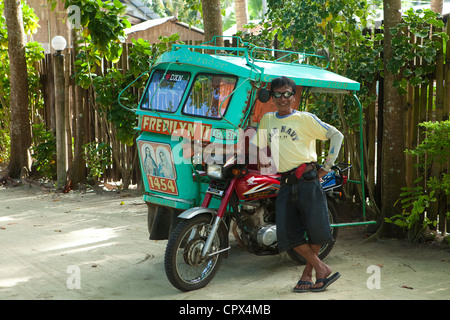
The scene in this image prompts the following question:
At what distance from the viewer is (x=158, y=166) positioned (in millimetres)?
5312

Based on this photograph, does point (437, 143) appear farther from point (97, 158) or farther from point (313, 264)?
point (97, 158)

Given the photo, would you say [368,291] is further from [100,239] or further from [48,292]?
[100,239]

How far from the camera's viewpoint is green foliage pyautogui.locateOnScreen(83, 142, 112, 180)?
971 cm

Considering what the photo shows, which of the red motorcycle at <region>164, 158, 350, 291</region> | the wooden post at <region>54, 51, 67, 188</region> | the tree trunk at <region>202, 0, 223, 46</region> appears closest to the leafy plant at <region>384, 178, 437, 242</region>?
the red motorcycle at <region>164, 158, 350, 291</region>

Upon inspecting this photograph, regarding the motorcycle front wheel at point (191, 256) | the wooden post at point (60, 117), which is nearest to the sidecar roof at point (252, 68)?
the motorcycle front wheel at point (191, 256)

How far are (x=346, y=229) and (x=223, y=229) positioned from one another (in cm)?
246

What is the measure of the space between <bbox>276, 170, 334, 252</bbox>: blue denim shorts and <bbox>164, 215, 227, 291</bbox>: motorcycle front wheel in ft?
1.81

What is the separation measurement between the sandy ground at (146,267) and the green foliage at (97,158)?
207cm

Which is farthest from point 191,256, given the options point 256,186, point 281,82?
point 281,82

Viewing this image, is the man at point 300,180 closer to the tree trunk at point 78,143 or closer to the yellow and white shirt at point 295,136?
the yellow and white shirt at point 295,136

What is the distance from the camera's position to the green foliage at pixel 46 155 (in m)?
10.6

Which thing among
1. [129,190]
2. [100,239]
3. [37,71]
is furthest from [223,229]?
[37,71]
